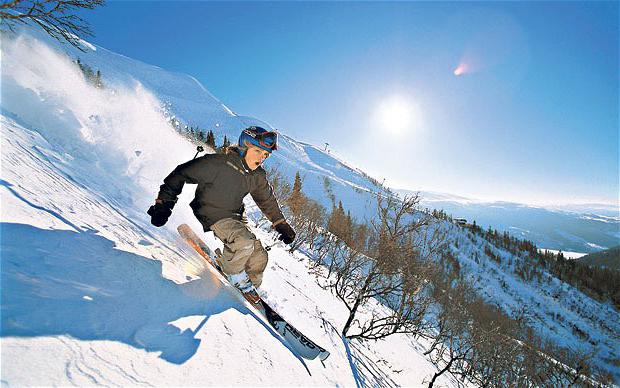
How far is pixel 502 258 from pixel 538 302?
22.6 meters

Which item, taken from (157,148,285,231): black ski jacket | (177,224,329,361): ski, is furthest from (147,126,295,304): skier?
(177,224,329,361): ski

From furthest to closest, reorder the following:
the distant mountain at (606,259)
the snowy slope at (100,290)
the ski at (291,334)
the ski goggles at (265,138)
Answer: the distant mountain at (606,259) → the ski goggles at (265,138) → the ski at (291,334) → the snowy slope at (100,290)

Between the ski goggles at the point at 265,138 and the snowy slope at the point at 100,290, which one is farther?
the ski goggles at the point at 265,138

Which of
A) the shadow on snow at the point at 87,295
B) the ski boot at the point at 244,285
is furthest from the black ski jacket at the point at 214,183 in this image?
the shadow on snow at the point at 87,295

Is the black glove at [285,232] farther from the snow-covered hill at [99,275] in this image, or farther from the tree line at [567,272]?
the tree line at [567,272]

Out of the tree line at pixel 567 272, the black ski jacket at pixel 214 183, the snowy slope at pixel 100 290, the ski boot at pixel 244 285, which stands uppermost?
the black ski jacket at pixel 214 183

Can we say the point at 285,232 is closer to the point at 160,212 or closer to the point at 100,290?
the point at 160,212

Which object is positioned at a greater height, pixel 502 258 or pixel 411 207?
pixel 411 207

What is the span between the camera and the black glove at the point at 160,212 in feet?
10.6

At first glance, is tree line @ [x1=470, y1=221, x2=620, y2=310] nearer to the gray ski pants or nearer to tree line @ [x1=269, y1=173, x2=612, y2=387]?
tree line @ [x1=269, y1=173, x2=612, y2=387]

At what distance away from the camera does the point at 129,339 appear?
1.78m

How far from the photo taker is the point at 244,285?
3.98 m

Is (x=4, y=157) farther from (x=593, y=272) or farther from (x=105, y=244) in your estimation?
(x=593, y=272)

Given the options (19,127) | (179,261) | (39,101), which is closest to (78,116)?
(39,101)
